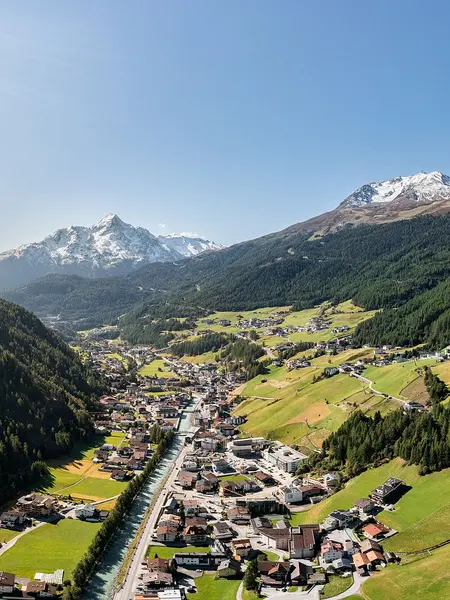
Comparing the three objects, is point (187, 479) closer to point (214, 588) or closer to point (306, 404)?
point (214, 588)

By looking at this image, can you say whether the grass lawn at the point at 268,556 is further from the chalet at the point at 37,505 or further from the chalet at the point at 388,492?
the chalet at the point at 37,505

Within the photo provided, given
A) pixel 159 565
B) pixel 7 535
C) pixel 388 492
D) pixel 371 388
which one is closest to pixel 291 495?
pixel 388 492

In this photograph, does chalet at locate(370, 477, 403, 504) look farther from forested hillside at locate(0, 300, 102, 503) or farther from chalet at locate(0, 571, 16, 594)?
forested hillside at locate(0, 300, 102, 503)

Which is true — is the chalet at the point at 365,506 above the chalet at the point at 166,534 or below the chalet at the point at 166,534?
below

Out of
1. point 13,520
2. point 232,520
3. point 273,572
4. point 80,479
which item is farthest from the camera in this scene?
point 80,479

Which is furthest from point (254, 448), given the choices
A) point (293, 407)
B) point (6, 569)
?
point (6, 569)

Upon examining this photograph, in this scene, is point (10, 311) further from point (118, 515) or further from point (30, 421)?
point (118, 515)

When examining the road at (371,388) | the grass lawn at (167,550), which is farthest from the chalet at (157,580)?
the road at (371,388)
